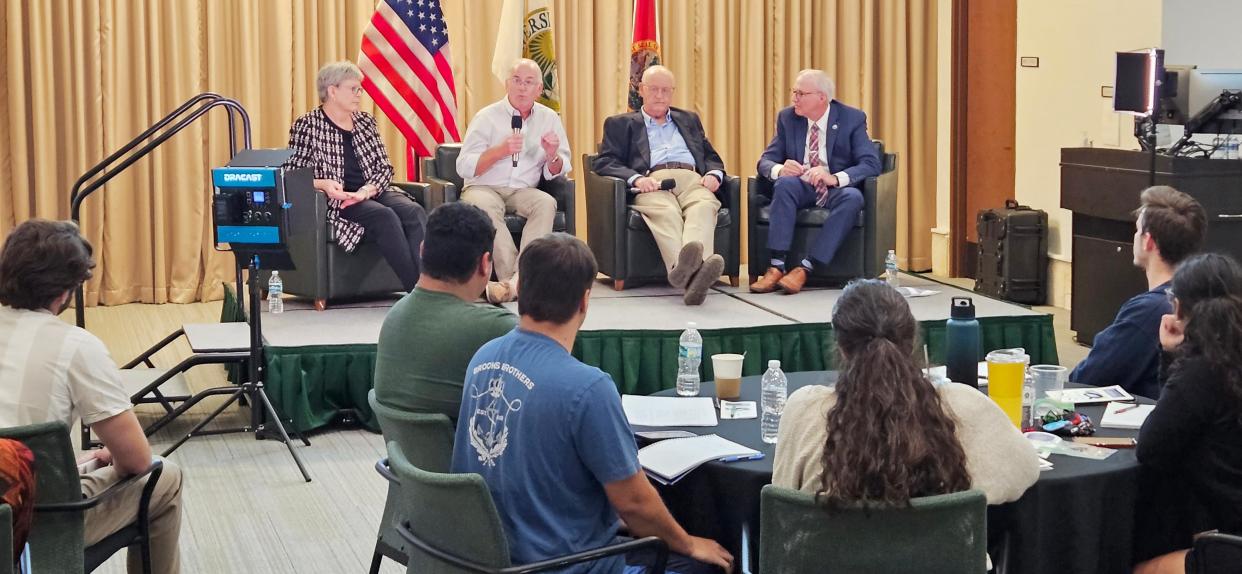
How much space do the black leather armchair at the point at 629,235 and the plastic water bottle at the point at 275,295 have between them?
1.53 metres

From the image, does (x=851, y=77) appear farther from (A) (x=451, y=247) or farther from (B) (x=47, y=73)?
(A) (x=451, y=247)

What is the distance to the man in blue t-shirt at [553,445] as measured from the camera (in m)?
2.55

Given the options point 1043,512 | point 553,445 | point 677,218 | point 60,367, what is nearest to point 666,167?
point 677,218

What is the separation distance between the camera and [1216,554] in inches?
103

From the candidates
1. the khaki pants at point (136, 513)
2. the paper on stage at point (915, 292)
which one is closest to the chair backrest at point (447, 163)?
the paper on stage at point (915, 292)

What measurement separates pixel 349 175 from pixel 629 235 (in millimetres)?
1336

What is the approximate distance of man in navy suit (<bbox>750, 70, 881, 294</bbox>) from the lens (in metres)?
6.72

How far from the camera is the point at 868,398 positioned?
96.7 inches

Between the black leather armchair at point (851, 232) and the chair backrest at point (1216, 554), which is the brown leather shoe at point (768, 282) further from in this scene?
the chair backrest at point (1216, 554)

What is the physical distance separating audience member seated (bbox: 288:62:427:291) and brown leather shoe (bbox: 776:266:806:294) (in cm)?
170

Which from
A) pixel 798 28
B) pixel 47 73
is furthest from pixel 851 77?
pixel 47 73

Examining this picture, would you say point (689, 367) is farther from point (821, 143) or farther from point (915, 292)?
point (821, 143)

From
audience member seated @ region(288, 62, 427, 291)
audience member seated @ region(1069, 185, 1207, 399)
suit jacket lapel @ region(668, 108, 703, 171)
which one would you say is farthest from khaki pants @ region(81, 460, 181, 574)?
suit jacket lapel @ region(668, 108, 703, 171)

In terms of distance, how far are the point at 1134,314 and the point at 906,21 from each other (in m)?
5.85
